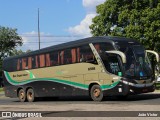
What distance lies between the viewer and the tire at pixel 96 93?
883 inches

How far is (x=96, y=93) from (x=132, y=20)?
15.7 m

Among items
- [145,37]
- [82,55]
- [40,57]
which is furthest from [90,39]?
[145,37]

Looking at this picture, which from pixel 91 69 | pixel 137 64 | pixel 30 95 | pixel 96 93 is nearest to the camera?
pixel 137 64

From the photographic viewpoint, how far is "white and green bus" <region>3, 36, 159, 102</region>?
21.4 m

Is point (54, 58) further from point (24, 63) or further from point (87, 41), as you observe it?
point (24, 63)

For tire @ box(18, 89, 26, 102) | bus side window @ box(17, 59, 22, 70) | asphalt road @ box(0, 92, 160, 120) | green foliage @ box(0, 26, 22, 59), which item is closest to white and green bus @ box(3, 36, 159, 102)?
tire @ box(18, 89, 26, 102)

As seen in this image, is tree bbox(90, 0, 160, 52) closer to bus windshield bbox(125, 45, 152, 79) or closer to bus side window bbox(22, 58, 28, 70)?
bus side window bbox(22, 58, 28, 70)

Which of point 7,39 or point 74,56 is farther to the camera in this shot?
point 7,39

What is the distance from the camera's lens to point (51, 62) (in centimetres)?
2589

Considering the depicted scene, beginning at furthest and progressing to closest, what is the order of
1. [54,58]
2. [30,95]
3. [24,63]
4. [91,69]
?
[24,63] → [30,95] → [54,58] → [91,69]

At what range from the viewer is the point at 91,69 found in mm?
22844

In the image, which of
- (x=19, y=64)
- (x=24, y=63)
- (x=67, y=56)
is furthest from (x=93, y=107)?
(x=19, y=64)

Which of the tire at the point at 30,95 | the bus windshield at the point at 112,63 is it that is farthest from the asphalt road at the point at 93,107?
the tire at the point at 30,95

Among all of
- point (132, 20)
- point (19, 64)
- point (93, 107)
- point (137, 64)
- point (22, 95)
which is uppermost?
point (132, 20)
